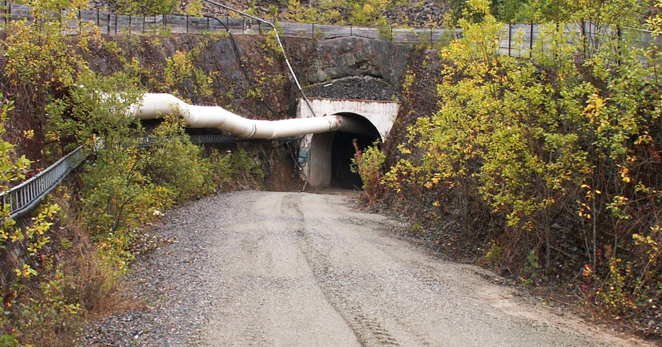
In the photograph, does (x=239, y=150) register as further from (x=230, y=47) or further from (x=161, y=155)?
(x=161, y=155)

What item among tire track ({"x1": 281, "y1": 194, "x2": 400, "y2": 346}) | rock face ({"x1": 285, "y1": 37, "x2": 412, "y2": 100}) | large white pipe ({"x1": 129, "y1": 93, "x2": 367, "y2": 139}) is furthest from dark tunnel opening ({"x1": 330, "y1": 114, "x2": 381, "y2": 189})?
tire track ({"x1": 281, "y1": 194, "x2": 400, "y2": 346})

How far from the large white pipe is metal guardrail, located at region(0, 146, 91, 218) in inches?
103

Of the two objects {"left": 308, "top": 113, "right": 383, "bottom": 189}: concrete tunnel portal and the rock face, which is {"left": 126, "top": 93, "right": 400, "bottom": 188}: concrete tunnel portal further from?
the rock face

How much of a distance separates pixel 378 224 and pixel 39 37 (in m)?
9.06

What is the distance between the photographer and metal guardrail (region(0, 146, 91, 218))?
891cm

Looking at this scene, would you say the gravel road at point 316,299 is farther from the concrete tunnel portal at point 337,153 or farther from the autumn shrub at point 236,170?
the concrete tunnel portal at point 337,153

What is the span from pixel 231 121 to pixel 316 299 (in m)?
14.9

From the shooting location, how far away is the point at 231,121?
23422 mm

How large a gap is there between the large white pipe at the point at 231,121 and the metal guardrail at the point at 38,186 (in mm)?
2610

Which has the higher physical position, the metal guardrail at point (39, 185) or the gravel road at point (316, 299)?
the metal guardrail at point (39, 185)

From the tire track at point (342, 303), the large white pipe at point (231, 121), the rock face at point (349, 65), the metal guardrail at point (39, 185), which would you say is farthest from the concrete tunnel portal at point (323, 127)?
the tire track at point (342, 303)

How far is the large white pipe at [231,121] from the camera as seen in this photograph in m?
18.7

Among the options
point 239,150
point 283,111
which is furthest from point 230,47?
point 239,150

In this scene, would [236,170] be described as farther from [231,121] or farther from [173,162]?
[173,162]
